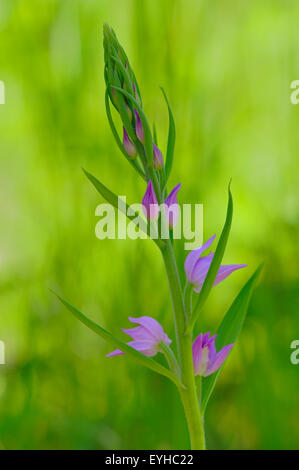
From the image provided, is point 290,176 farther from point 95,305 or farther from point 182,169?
point 95,305

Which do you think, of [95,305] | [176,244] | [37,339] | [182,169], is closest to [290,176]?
[182,169]

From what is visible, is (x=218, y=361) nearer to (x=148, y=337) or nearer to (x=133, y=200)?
(x=148, y=337)

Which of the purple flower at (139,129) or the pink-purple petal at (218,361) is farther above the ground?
the purple flower at (139,129)

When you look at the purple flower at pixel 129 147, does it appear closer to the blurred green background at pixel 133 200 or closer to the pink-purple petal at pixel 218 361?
the pink-purple petal at pixel 218 361

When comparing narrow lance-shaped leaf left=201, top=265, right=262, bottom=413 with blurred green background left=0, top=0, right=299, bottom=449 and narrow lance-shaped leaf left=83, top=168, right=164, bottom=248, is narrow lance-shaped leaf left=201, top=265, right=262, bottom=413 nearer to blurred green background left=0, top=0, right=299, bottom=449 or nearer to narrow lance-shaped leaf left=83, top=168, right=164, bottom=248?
narrow lance-shaped leaf left=83, top=168, right=164, bottom=248

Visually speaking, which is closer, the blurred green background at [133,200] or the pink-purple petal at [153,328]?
the pink-purple petal at [153,328]

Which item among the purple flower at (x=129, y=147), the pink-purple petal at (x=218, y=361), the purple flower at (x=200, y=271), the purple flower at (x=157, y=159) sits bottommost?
the pink-purple petal at (x=218, y=361)

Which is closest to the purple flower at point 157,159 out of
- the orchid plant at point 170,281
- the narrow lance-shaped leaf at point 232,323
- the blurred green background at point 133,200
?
the orchid plant at point 170,281
